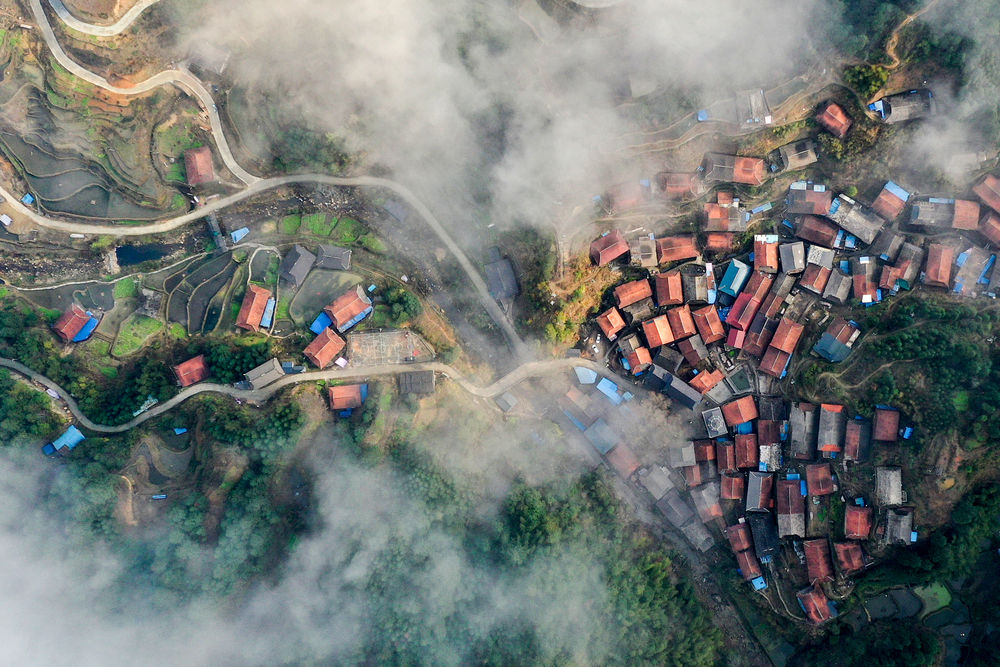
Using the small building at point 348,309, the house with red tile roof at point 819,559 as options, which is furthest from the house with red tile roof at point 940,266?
the small building at point 348,309

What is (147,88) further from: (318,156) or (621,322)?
(621,322)

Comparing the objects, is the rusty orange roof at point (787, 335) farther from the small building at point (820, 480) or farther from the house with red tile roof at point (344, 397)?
the house with red tile roof at point (344, 397)

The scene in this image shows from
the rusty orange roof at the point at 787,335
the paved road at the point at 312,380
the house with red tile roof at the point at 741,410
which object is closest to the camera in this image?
the rusty orange roof at the point at 787,335

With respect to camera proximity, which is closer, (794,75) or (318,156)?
(794,75)

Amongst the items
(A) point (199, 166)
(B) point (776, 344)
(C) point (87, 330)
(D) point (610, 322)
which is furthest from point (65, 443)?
(B) point (776, 344)

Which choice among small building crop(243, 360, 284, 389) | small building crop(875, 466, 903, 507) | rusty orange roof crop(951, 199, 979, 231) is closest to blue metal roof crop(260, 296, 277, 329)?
small building crop(243, 360, 284, 389)

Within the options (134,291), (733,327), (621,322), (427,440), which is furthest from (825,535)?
(134,291)

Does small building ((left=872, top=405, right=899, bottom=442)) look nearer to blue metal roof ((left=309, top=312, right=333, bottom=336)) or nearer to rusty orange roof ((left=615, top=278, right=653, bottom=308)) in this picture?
rusty orange roof ((left=615, top=278, right=653, bottom=308))
